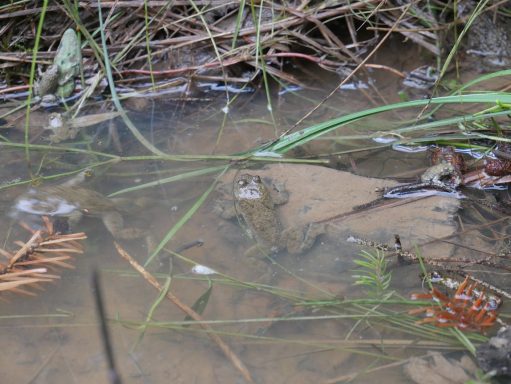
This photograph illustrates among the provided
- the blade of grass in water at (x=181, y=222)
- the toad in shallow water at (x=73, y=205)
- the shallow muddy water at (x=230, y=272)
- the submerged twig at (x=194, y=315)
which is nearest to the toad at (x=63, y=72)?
the shallow muddy water at (x=230, y=272)

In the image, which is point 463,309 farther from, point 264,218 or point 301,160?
point 301,160

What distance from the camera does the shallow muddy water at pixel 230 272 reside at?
2.52 metres

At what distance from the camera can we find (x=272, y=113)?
14.4ft

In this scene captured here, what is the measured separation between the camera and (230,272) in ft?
9.82

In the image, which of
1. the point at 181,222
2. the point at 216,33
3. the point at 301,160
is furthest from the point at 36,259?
the point at 216,33

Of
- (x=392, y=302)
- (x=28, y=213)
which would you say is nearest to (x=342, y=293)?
(x=392, y=302)

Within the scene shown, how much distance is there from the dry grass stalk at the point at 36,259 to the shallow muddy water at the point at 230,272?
76 millimetres

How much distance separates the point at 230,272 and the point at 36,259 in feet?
3.13

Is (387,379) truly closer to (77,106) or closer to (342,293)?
(342,293)

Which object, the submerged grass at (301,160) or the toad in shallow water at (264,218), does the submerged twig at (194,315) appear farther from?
the toad in shallow water at (264,218)

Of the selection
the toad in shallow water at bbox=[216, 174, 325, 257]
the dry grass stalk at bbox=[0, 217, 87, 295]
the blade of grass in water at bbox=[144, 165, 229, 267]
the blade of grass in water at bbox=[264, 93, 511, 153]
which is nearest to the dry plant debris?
the toad in shallow water at bbox=[216, 174, 325, 257]

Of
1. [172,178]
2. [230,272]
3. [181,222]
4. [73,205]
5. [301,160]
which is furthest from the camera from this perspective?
[301,160]

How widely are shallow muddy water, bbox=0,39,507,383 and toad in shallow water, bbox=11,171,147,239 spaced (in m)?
0.06

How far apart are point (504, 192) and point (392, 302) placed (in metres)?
1.28
